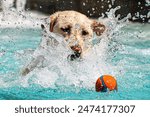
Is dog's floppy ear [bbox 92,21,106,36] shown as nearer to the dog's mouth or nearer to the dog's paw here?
the dog's mouth

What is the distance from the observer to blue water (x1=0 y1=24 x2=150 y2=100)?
570 cm

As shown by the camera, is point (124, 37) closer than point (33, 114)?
No

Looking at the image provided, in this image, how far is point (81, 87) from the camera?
590cm

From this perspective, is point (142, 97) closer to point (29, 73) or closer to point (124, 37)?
point (29, 73)

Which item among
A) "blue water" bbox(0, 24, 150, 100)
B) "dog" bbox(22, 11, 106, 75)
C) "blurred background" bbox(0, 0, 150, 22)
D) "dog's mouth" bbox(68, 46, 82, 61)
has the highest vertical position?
"blurred background" bbox(0, 0, 150, 22)

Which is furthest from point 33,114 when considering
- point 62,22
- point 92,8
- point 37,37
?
point 92,8

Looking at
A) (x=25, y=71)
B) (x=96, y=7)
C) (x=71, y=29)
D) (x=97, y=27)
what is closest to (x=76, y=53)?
(x=71, y=29)

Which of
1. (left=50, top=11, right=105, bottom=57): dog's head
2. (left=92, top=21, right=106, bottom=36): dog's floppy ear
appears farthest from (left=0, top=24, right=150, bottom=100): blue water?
(left=50, top=11, right=105, bottom=57): dog's head

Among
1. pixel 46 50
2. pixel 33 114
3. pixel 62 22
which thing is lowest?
pixel 33 114

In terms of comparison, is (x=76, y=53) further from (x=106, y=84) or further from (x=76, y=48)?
(x=106, y=84)

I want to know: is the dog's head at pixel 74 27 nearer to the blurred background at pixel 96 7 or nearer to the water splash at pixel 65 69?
the water splash at pixel 65 69

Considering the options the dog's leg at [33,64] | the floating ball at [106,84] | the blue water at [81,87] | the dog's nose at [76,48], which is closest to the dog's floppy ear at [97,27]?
the blue water at [81,87]

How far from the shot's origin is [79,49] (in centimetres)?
558

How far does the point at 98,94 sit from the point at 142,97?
27.6 inches
